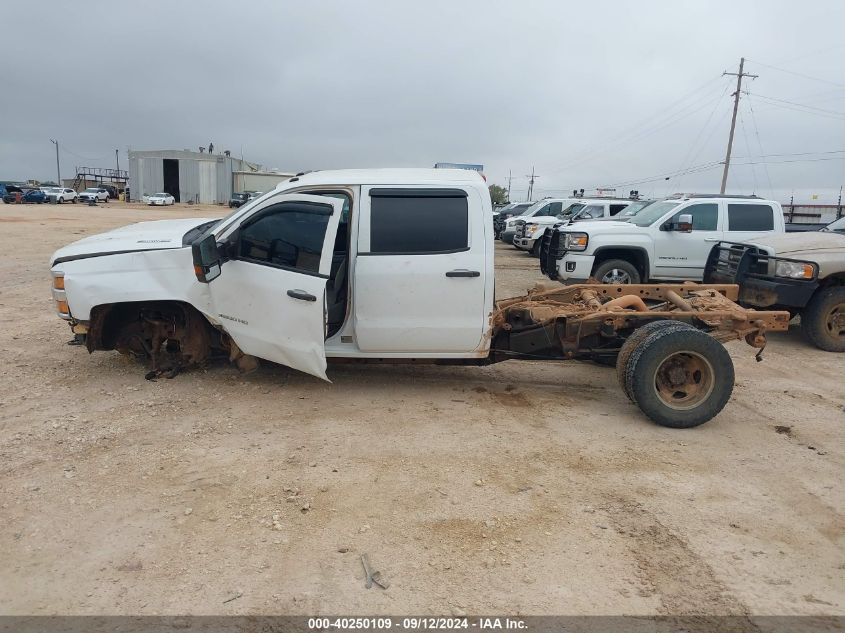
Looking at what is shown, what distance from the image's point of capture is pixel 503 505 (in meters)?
3.65

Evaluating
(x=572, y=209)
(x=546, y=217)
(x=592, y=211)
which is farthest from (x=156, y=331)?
(x=546, y=217)

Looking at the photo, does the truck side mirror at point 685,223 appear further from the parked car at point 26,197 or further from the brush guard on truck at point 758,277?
the parked car at point 26,197

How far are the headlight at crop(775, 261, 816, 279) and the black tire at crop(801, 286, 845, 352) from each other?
394 mm

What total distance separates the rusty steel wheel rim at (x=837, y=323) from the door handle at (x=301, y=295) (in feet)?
22.6

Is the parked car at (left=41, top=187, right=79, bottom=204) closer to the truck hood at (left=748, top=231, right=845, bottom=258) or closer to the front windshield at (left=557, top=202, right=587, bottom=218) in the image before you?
the front windshield at (left=557, top=202, right=587, bottom=218)

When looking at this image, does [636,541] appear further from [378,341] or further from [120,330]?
[120,330]

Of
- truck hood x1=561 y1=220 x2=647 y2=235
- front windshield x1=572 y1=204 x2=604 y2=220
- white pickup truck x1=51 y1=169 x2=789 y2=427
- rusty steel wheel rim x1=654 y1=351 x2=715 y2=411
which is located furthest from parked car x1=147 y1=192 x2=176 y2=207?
rusty steel wheel rim x1=654 y1=351 x2=715 y2=411

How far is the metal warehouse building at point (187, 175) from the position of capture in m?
66.6

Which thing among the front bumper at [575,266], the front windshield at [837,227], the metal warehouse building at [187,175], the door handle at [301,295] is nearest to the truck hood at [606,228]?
the front bumper at [575,266]

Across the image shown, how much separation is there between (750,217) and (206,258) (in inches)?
394

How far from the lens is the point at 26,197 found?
50469 mm

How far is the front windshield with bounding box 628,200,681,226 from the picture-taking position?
11.0 m

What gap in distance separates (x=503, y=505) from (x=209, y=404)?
273 centimetres

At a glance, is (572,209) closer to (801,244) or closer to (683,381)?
(801,244)
